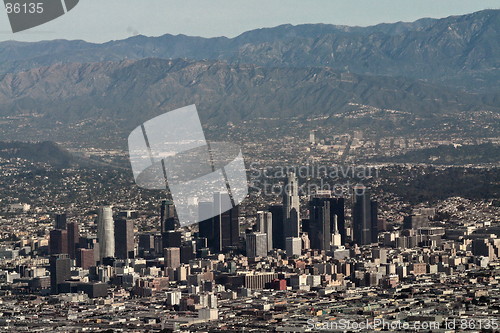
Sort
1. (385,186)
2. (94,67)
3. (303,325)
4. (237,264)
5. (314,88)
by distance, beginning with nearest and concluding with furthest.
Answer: (303,325) → (237,264) → (385,186) → (314,88) → (94,67)

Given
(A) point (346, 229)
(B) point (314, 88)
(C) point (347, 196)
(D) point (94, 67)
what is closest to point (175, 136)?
(A) point (346, 229)

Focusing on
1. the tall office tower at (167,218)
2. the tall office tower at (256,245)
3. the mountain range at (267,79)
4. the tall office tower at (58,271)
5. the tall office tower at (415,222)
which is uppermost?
the mountain range at (267,79)

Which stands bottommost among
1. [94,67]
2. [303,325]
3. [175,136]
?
[303,325]

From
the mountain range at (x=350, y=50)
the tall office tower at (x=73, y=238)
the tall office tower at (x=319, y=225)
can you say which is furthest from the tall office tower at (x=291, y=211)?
the mountain range at (x=350, y=50)

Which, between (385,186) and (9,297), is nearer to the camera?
(9,297)

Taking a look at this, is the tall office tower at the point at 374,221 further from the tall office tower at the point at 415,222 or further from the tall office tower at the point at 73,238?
the tall office tower at the point at 73,238

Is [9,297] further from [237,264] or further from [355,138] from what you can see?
[355,138]

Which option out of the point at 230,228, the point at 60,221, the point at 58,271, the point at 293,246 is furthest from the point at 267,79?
the point at 58,271
